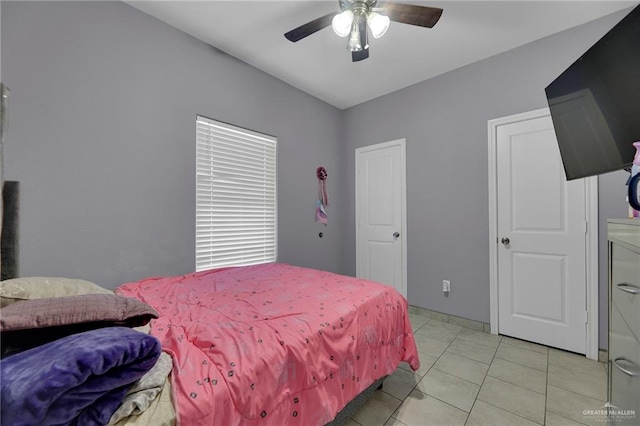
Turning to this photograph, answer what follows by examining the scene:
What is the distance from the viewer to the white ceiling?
1.98m

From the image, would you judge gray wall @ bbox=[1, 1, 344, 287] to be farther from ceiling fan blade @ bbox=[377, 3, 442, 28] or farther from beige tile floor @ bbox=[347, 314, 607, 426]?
beige tile floor @ bbox=[347, 314, 607, 426]

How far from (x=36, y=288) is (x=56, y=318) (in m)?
0.46

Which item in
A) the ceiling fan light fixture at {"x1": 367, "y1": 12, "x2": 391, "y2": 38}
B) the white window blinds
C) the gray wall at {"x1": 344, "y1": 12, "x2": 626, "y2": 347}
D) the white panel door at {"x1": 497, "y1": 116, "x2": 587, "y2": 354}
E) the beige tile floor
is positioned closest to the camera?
the beige tile floor

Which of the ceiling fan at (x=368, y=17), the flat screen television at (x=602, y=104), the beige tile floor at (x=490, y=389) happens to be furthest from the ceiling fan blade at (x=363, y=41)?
the beige tile floor at (x=490, y=389)

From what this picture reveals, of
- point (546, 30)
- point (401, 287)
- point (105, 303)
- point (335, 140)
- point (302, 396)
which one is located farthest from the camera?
point (335, 140)

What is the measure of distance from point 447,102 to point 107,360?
3406 mm

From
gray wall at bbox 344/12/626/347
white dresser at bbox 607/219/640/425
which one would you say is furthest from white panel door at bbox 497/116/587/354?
white dresser at bbox 607/219/640/425

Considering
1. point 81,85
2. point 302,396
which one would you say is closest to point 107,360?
point 302,396

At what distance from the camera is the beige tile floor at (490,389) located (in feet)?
4.94

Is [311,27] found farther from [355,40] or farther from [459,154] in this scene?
[459,154]

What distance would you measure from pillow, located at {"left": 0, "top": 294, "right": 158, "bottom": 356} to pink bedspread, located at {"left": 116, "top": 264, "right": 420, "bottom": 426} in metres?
0.24

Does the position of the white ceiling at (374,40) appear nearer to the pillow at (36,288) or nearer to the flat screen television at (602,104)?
the flat screen television at (602,104)

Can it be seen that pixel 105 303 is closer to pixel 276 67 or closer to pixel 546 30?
pixel 276 67

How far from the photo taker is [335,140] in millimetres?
3824
